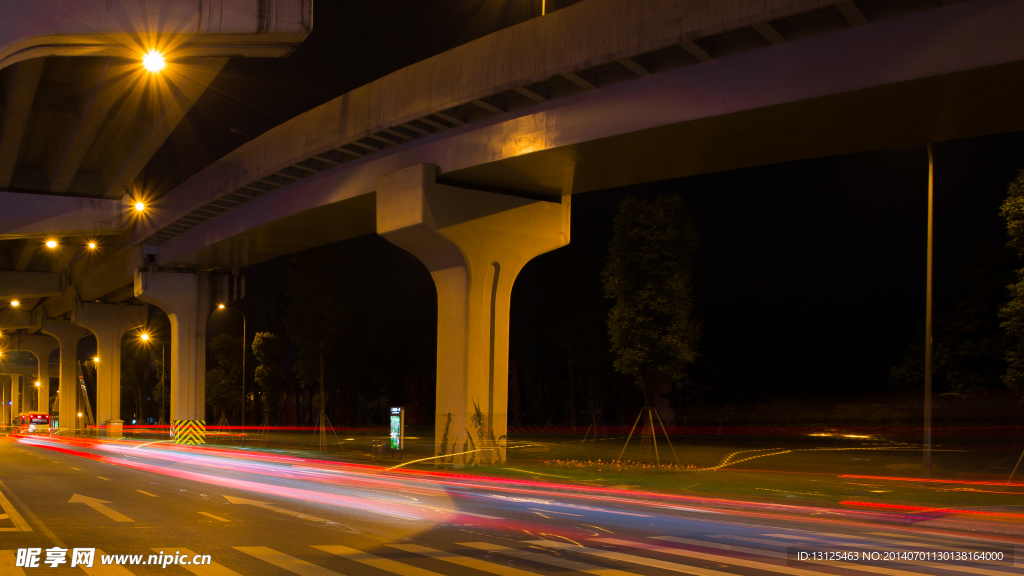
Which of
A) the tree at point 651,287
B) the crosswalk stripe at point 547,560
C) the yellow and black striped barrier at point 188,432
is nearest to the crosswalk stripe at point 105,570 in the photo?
the crosswalk stripe at point 547,560

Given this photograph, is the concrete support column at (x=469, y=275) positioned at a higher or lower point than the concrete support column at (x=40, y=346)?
higher

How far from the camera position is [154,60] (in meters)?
12.7

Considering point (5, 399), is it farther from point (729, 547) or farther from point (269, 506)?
point (729, 547)

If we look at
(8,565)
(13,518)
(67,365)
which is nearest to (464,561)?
(8,565)

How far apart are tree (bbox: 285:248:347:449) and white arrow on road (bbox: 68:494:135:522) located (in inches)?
1255

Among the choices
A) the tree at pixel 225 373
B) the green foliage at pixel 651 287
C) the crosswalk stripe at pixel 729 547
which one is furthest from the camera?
the tree at pixel 225 373

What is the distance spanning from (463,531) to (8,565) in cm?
569

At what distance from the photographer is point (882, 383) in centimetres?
4519

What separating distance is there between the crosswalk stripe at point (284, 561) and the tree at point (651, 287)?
58.5 feet

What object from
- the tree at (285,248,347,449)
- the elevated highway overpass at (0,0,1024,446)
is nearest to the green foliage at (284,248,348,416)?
the tree at (285,248,347,449)

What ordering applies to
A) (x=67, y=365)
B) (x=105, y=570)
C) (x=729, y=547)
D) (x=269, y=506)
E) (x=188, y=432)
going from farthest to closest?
1. (x=67, y=365)
2. (x=188, y=432)
3. (x=269, y=506)
4. (x=729, y=547)
5. (x=105, y=570)

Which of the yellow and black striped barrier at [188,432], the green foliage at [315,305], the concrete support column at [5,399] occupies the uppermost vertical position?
the green foliage at [315,305]

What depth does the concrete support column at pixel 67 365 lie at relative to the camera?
72.4 metres

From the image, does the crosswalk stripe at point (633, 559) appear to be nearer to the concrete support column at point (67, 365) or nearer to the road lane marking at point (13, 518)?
the road lane marking at point (13, 518)
